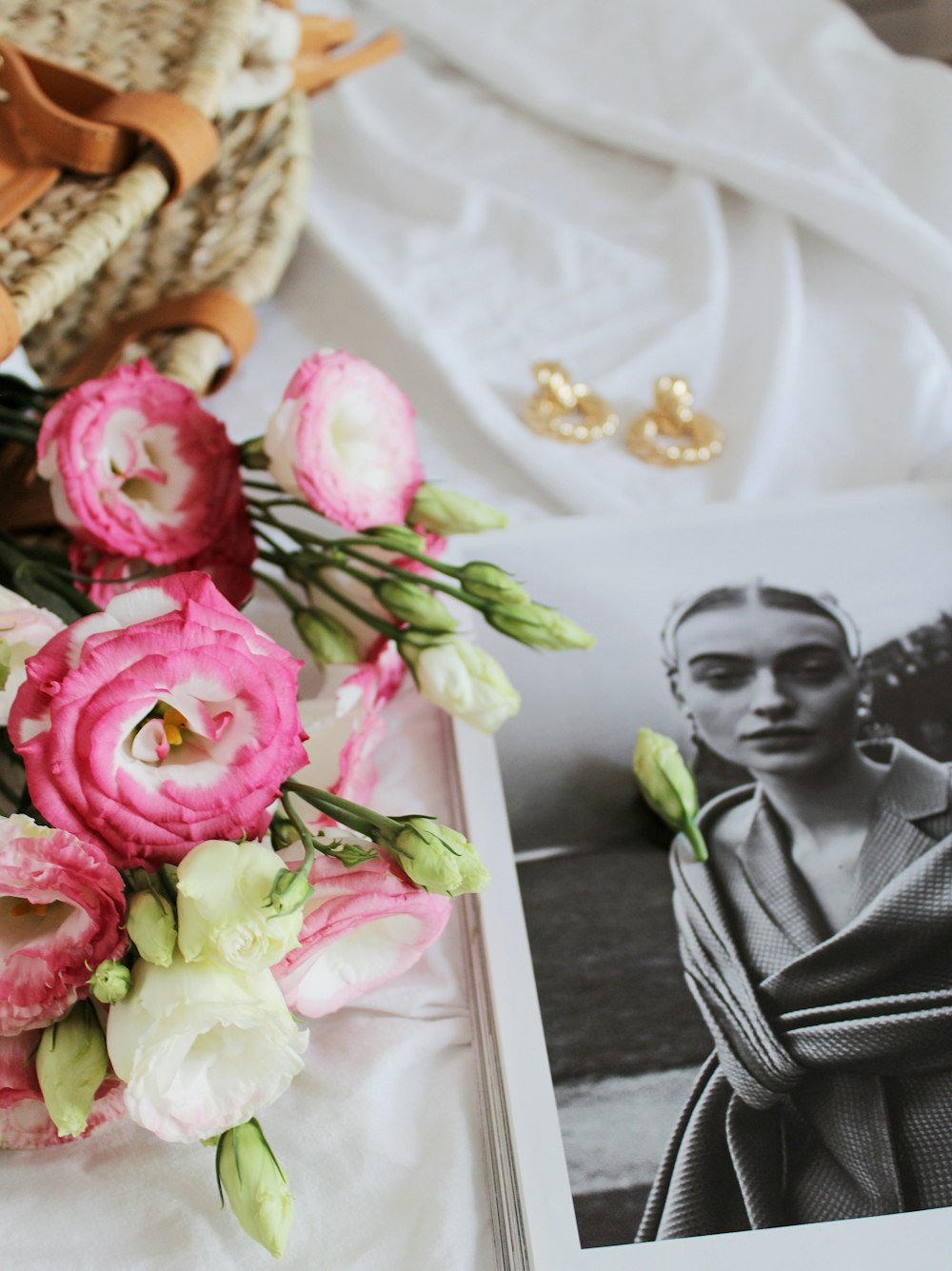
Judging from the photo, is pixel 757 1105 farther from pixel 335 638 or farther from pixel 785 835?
pixel 335 638

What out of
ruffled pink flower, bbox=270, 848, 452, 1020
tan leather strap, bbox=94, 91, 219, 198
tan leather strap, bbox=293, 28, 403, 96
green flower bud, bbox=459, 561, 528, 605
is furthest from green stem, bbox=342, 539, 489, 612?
tan leather strap, bbox=293, 28, 403, 96

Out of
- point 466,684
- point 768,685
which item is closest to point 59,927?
point 466,684

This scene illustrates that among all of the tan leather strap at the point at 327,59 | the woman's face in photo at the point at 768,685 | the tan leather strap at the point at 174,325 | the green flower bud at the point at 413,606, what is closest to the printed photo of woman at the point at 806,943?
the woman's face in photo at the point at 768,685

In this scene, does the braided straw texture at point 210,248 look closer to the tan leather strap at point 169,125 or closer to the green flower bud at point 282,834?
the tan leather strap at point 169,125

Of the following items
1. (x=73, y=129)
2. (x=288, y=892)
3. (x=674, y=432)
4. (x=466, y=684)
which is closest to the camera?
(x=288, y=892)

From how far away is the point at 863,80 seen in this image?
28.5 inches

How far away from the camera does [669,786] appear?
0.38 metres

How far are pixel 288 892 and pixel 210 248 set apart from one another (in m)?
0.43

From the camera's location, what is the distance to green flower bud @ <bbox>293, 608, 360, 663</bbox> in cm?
40

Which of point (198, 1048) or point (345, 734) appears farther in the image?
point (345, 734)

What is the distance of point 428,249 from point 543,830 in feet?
1.30

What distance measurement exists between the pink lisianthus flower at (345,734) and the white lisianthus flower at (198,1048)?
3.9 inches

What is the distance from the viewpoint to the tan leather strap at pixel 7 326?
39 centimetres

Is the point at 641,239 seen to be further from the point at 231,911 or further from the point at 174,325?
the point at 231,911
